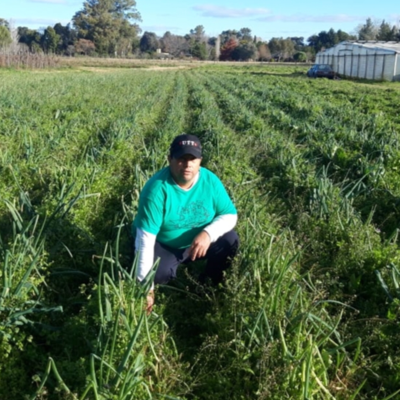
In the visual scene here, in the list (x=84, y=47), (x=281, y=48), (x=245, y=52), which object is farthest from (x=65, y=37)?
(x=281, y=48)

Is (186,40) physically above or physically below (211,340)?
above

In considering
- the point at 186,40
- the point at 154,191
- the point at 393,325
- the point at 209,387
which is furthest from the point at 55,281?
the point at 186,40

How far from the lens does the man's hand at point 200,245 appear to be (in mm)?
2962

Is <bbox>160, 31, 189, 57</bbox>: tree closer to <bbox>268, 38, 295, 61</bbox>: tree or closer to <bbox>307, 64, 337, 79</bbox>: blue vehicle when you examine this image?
<bbox>268, 38, 295, 61</bbox>: tree

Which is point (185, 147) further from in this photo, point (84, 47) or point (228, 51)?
point (228, 51)

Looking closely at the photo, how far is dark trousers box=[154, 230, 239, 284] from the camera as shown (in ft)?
10.4

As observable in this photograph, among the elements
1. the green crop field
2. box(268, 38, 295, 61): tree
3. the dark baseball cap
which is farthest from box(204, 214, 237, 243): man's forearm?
box(268, 38, 295, 61): tree

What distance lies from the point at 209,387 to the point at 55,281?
142 centimetres

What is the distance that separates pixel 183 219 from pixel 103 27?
73350 millimetres

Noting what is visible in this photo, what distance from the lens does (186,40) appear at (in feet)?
307

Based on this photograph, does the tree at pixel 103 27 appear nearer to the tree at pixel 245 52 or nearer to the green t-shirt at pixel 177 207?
the tree at pixel 245 52

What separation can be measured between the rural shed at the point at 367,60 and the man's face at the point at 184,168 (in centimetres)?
2643

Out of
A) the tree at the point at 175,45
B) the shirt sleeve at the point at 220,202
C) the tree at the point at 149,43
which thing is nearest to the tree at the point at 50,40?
the tree at the point at 149,43

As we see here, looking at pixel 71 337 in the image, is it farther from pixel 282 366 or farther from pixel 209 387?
pixel 282 366
